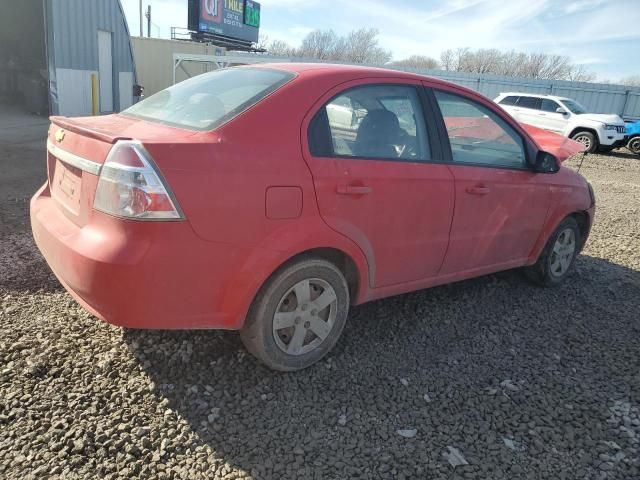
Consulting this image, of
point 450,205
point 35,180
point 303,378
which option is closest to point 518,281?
point 450,205

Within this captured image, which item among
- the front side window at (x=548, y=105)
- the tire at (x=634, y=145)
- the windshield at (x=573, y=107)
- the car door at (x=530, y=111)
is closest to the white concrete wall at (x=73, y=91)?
the car door at (x=530, y=111)

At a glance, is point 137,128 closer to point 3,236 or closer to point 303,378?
point 303,378

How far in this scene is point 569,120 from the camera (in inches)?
660

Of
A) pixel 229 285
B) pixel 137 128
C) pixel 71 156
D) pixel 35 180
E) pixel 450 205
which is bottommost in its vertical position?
pixel 35 180

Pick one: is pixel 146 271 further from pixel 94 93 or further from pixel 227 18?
pixel 227 18

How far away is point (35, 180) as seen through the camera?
687 centimetres

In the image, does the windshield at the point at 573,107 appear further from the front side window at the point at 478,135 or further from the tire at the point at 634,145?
the front side window at the point at 478,135

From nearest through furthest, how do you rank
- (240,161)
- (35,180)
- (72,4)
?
(240,161) → (35,180) → (72,4)

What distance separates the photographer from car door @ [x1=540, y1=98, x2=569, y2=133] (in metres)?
17.0

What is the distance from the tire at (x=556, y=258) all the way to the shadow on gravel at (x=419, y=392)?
58 cm

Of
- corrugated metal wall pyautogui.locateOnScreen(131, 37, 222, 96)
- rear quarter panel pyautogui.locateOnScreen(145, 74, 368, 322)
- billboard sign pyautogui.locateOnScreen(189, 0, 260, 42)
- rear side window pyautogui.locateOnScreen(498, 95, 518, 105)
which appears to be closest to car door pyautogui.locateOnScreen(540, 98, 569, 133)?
rear side window pyautogui.locateOnScreen(498, 95, 518, 105)

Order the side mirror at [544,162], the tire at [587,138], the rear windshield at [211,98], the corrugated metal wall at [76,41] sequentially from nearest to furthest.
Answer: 1. the rear windshield at [211,98]
2. the side mirror at [544,162]
3. the corrugated metal wall at [76,41]
4. the tire at [587,138]

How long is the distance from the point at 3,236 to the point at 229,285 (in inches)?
130

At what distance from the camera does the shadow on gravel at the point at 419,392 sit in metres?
2.34
